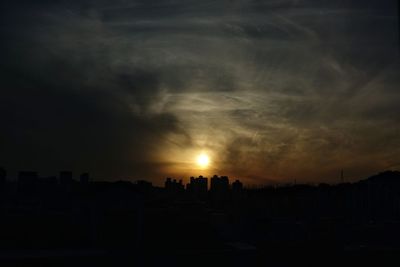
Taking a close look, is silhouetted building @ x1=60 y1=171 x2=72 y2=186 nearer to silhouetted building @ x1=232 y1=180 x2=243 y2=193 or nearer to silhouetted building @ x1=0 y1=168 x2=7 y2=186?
silhouetted building @ x1=0 y1=168 x2=7 y2=186

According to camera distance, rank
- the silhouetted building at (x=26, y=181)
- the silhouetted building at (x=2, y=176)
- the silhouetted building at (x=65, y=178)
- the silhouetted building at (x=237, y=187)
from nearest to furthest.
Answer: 1. the silhouetted building at (x=2, y=176)
2. the silhouetted building at (x=26, y=181)
3. the silhouetted building at (x=65, y=178)
4. the silhouetted building at (x=237, y=187)

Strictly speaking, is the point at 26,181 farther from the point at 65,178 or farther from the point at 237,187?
the point at 237,187

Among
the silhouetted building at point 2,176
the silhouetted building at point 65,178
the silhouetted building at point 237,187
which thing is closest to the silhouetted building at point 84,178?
the silhouetted building at point 65,178

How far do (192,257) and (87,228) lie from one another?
272 inches

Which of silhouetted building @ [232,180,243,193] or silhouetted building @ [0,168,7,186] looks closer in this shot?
silhouetted building @ [0,168,7,186]

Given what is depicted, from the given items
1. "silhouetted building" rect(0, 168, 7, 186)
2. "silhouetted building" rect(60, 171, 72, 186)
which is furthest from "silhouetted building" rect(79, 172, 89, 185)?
"silhouetted building" rect(0, 168, 7, 186)

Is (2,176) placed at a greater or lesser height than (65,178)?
lesser

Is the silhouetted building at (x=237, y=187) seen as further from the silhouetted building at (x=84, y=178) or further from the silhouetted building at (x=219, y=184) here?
the silhouetted building at (x=84, y=178)

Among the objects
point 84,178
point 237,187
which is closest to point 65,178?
point 84,178

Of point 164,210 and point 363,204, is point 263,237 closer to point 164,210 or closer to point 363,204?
point 164,210

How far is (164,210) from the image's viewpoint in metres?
30.5

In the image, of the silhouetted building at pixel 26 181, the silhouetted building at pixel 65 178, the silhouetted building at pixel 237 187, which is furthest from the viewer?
the silhouetted building at pixel 237 187

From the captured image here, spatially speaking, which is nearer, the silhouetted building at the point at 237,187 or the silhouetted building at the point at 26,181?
the silhouetted building at the point at 26,181

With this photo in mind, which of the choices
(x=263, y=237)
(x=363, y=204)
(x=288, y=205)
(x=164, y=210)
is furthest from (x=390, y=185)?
(x=164, y=210)
